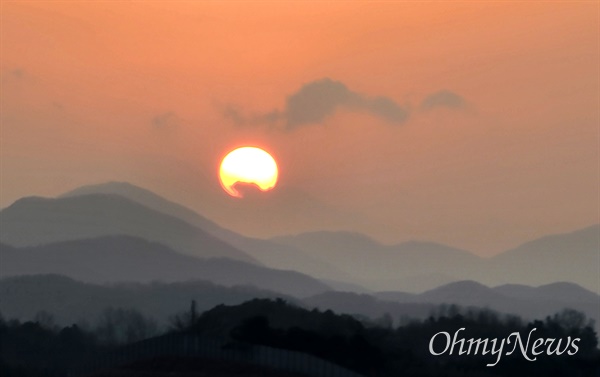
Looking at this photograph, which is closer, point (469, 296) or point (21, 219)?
point (469, 296)

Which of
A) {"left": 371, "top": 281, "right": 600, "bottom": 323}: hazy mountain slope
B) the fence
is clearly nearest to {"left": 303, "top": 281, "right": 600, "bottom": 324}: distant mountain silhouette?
{"left": 371, "top": 281, "right": 600, "bottom": 323}: hazy mountain slope

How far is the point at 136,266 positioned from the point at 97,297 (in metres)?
7.40

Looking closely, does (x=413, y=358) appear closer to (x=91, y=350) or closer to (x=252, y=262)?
(x=91, y=350)

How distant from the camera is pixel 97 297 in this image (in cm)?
8112

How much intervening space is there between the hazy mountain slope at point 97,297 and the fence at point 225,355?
2050cm

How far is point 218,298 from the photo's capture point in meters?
74.2

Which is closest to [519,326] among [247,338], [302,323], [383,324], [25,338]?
[383,324]

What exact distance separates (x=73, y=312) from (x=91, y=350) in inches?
561

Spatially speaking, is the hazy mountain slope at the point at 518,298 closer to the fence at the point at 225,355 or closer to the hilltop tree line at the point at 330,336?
the hilltop tree line at the point at 330,336

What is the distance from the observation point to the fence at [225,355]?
39281mm

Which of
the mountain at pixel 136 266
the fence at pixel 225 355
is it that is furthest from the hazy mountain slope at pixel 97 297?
the fence at pixel 225 355

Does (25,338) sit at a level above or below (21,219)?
below

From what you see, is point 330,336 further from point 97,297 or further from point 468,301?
point 97,297

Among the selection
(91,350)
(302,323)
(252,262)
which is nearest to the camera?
(302,323)
